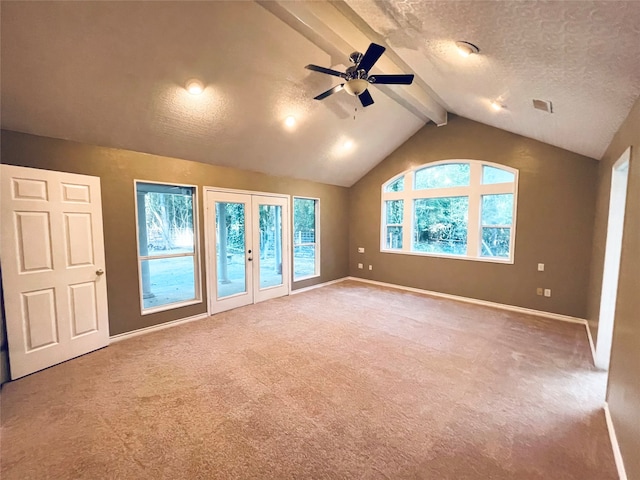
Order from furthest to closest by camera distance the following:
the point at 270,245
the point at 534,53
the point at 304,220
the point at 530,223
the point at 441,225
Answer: the point at 304,220
the point at 441,225
the point at 270,245
the point at 530,223
the point at 534,53

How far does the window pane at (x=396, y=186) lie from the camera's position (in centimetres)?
606

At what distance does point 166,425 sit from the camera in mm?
2066

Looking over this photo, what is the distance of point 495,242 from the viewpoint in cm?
495

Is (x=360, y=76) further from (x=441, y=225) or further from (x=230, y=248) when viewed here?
(x=441, y=225)

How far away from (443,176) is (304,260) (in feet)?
11.0

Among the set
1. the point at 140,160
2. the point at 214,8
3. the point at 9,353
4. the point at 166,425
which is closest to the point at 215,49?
the point at 214,8

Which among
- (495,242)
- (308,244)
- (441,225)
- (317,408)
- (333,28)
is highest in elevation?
(333,28)

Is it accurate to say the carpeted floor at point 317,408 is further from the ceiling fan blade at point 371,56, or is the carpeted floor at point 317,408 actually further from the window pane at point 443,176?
the ceiling fan blade at point 371,56

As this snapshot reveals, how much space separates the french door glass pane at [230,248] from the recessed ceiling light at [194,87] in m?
1.83

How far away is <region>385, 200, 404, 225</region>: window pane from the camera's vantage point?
613 cm

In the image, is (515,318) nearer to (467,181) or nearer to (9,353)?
(467,181)

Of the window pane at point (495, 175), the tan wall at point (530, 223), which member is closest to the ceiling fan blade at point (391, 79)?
the tan wall at point (530, 223)

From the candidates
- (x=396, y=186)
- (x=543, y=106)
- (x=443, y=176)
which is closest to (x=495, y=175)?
(x=443, y=176)

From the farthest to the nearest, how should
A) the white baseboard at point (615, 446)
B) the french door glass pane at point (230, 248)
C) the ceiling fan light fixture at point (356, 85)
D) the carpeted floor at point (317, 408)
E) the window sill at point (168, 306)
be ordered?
the french door glass pane at point (230, 248) → the window sill at point (168, 306) → the ceiling fan light fixture at point (356, 85) → the carpeted floor at point (317, 408) → the white baseboard at point (615, 446)
